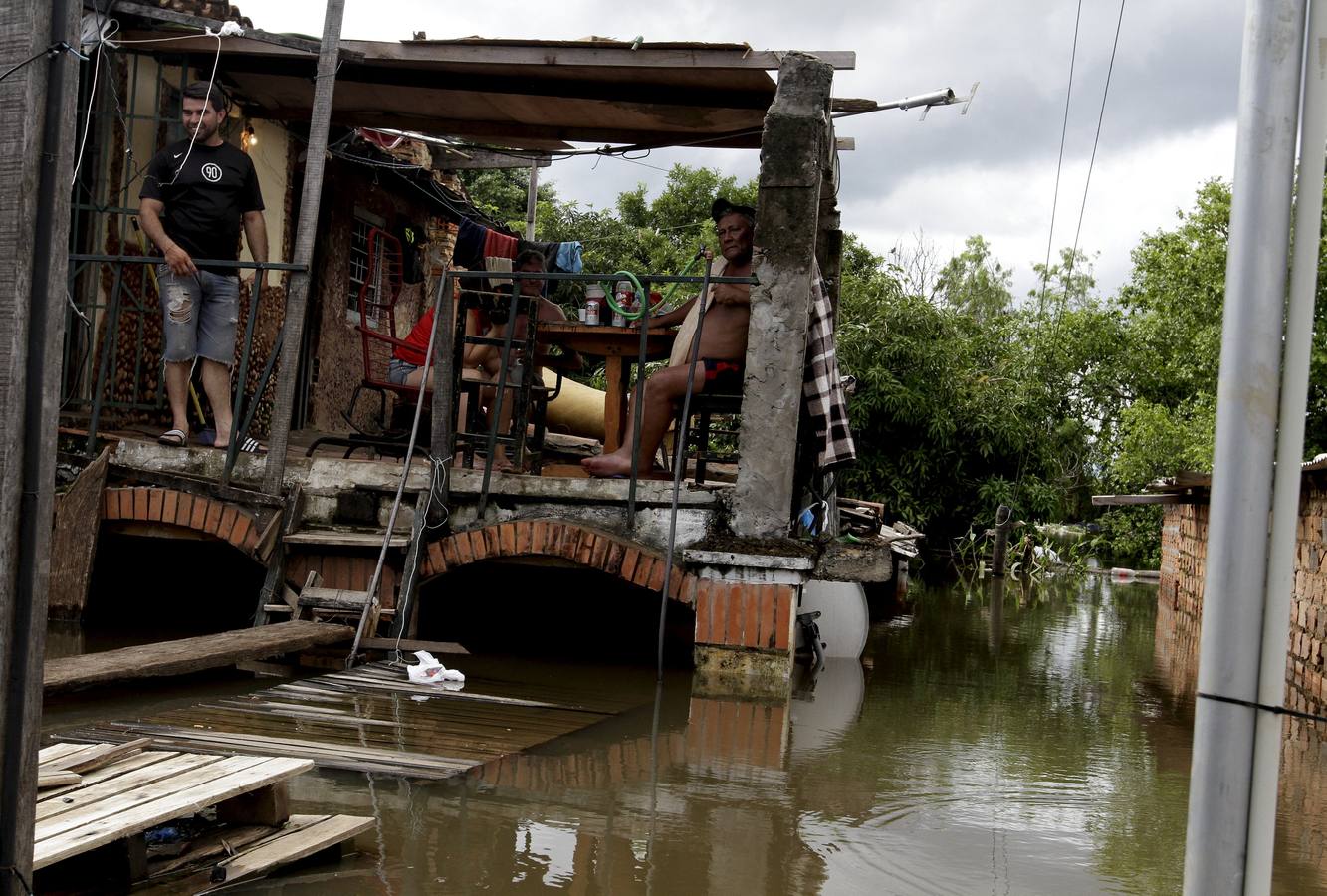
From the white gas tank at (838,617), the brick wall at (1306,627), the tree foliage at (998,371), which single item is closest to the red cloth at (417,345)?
the white gas tank at (838,617)

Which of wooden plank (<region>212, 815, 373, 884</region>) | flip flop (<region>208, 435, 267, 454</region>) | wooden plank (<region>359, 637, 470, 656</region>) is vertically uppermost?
flip flop (<region>208, 435, 267, 454</region>)

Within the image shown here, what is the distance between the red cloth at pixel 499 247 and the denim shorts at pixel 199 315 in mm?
2264

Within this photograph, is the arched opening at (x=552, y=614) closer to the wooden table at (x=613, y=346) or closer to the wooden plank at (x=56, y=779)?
the wooden table at (x=613, y=346)

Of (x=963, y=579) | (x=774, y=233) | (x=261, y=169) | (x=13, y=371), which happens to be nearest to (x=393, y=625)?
(x=774, y=233)

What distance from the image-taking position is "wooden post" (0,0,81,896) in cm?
216

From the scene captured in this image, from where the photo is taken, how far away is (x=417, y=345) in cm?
752

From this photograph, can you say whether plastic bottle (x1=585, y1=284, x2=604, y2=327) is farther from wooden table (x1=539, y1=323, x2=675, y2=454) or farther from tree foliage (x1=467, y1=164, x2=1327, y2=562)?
tree foliage (x1=467, y1=164, x2=1327, y2=562)

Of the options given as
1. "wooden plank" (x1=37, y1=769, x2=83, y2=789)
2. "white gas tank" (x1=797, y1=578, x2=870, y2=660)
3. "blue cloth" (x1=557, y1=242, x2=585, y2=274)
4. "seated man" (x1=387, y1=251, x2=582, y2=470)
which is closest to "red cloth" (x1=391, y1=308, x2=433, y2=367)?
"seated man" (x1=387, y1=251, x2=582, y2=470)

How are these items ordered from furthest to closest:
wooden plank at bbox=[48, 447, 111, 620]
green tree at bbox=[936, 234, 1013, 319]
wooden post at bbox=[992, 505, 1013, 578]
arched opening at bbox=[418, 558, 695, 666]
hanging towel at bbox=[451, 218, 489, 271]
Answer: green tree at bbox=[936, 234, 1013, 319] → wooden post at bbox=[992, 505, 1013, 578] → hanging towel at bbox=[451, 218, 489, 271] → arched opening at bbox=[418, 558, 695, 666] → wooden plank at bbox=[48, 447, 111, 620]

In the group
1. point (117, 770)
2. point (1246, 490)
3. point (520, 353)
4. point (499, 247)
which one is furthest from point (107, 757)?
point (499, 247)

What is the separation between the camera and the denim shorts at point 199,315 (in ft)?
21.6

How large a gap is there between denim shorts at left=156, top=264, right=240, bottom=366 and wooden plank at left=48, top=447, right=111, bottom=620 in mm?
767

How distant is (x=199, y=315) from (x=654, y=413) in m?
2.52

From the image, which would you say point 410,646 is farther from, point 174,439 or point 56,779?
point 56,779
